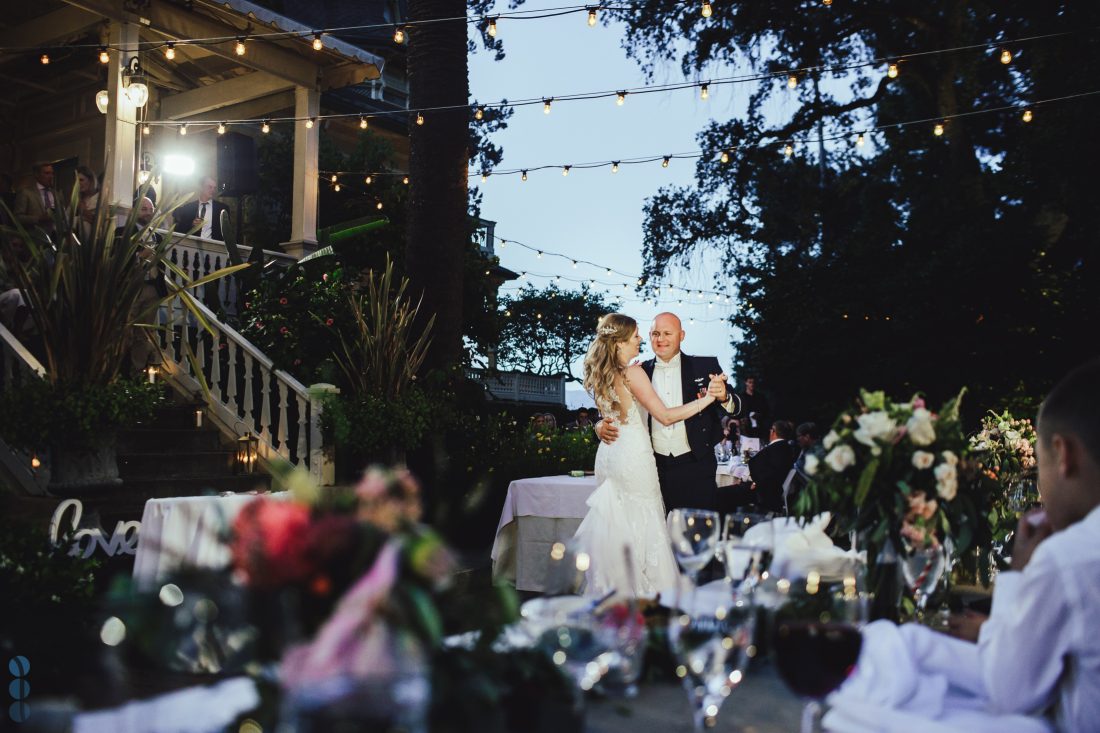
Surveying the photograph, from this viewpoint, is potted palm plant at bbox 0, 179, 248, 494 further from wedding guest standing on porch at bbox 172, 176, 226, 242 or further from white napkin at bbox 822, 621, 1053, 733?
white napkin at bbox 822, 621, 1053, 733

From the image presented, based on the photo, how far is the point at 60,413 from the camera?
6.31 m

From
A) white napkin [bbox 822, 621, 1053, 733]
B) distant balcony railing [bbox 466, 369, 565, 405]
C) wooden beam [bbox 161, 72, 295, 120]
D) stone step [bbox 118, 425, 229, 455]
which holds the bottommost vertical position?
white napkin [bbox 822, 621, 1053, 733]

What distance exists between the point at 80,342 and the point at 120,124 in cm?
496

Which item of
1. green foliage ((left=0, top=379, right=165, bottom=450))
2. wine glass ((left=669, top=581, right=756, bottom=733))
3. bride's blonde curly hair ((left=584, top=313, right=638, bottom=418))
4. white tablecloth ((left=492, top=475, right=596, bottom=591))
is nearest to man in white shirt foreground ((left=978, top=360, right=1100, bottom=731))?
wine glass ((left=669, top=581, right=756, bottom=733))

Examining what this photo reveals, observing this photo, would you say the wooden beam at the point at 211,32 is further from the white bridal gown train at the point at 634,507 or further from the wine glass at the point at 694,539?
the wine glass at the point at 694,539

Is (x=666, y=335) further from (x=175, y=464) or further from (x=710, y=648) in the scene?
(x=175, y=464)


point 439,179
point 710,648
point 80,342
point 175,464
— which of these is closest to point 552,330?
point 439,179

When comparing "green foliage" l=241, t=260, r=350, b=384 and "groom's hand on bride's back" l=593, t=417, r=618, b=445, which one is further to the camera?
"green foliage" l=241, t=260, r=350, b=384

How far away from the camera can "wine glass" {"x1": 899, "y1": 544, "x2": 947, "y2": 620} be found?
2.43 meters

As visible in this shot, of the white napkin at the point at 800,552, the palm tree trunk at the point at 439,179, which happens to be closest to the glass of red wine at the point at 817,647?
the white napkin at the point at 800,552

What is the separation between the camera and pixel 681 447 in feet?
19.5

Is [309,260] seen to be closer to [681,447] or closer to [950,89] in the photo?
[681,447]

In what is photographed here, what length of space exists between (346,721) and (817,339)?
1902cm

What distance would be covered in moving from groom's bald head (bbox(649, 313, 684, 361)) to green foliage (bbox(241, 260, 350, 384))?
4.57 m
